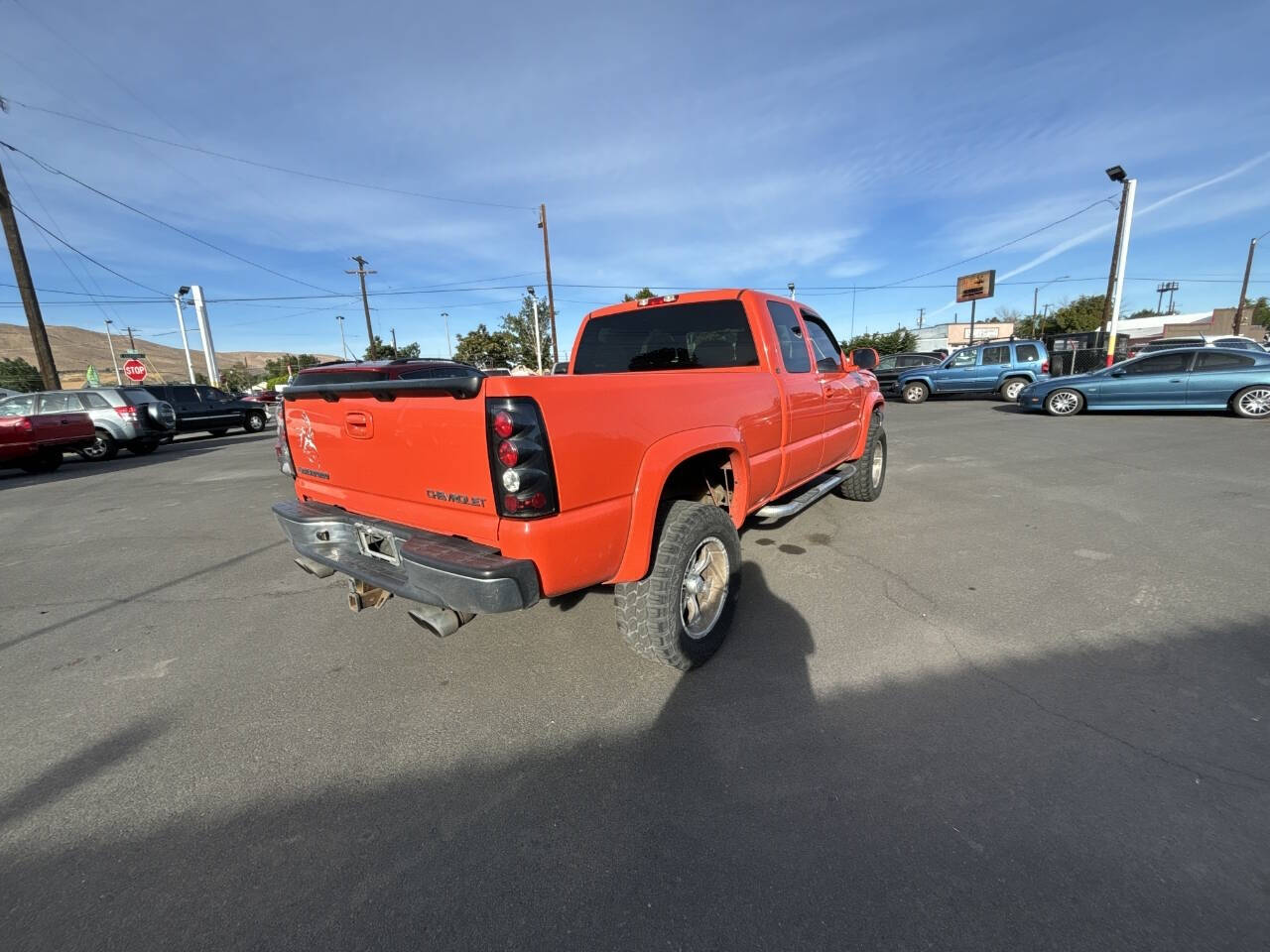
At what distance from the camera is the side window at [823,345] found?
4605 mm

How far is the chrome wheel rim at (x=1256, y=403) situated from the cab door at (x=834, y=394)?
1142 cm

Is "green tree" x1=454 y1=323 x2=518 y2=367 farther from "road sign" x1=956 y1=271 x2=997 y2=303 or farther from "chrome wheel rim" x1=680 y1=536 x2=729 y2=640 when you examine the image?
"chrome wheel rim" x1=680 y1=536 x2=729 y2=640

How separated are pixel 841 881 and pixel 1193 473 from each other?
316 inches

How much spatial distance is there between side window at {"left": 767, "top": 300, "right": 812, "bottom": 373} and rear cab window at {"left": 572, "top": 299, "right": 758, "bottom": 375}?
0.28m

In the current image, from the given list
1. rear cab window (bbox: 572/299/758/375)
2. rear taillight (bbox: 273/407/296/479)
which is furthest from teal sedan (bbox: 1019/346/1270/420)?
rear taillight (bbox: 273/407/296/479)

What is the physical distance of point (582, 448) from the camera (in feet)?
7.20

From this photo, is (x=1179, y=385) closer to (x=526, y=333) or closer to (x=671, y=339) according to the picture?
(x=671, y=339)

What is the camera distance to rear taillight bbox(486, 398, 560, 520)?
2.04 meters

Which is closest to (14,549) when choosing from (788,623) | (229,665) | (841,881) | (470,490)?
(229,665)

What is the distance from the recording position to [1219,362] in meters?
11.1

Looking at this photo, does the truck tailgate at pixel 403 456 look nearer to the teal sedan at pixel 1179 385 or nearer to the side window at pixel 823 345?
the side window at pixel 823 345

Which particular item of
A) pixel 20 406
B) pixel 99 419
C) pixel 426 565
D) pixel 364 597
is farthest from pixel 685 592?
pixel 20 406

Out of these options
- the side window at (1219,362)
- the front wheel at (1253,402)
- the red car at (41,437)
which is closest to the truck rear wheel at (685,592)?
the red car at (41,437)

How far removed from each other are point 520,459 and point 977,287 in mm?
48954
